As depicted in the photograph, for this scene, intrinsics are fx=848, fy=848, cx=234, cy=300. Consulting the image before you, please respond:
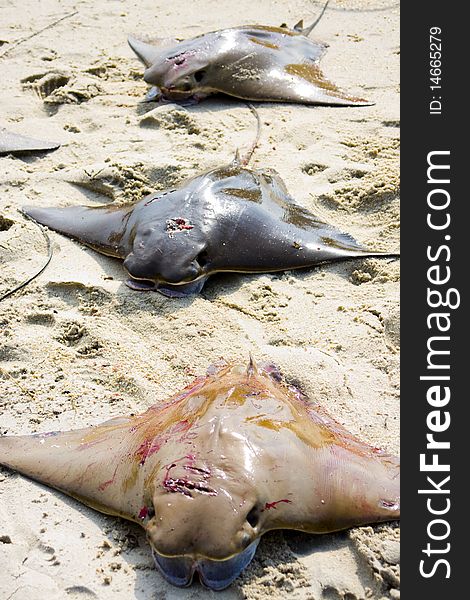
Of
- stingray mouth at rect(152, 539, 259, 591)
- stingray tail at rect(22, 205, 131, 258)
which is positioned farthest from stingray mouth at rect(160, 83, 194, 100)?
stingray mouth at rect(152, 539, 259, 591)

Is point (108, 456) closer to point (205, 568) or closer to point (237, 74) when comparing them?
point (205, 568)

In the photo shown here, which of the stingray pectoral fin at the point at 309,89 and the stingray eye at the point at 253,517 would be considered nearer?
the stingray eye at the point at 253,517

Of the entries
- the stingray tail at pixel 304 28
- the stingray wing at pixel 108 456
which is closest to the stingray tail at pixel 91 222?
the stingray wing at pixel 108 456

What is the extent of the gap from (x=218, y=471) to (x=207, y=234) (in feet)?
7.52

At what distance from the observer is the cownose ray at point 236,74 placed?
24.4 ft

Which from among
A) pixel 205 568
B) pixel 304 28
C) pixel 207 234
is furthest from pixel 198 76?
pixel 205 568

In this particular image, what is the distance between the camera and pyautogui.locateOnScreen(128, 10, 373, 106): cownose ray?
7.45 metres

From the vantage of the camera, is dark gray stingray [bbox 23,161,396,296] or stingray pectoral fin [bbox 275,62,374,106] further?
stingray pectoral fin [bbox 275,62,374,106]

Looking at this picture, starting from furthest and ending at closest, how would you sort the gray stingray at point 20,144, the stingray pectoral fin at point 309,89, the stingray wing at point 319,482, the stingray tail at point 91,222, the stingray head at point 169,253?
the stingray pectoral fin at point 309,89 → the gray stingray at point 20,144 → the stingray tail at point 91,222 → the stingray head at point 169,253 → the stingray wing at point 319,482

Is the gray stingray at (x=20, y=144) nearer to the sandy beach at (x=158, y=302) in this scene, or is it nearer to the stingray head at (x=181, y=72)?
the sandy beach at (x=158, y=302)

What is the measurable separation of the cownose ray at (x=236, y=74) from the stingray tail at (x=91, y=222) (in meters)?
→ 2.17

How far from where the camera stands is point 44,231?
5.59 metres

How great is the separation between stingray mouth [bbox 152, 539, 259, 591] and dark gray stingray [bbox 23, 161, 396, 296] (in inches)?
86.1

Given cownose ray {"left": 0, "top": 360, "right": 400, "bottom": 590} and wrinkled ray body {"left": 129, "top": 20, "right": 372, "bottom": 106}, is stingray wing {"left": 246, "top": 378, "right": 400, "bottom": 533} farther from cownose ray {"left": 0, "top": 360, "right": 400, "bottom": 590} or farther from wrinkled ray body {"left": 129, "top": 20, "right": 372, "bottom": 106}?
wrinkled ray body {"left": 129, "top": 20, "right": 372, "bottom": 106}
